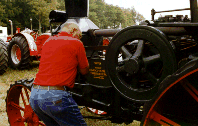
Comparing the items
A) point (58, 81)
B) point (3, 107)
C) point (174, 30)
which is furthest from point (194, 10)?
point (3, 107)

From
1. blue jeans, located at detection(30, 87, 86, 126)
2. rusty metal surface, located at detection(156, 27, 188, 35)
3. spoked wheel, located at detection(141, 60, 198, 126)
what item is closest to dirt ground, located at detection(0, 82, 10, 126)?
blue jeans, located at detection(30, 87, 86, 126)

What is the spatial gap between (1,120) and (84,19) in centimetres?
253

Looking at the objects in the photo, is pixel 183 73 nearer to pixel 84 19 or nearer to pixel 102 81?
pixel 102 81

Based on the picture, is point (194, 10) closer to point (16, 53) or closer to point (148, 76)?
point (148, 76)

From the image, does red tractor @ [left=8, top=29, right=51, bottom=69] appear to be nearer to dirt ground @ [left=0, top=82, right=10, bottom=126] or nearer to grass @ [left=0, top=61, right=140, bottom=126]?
grass @ [left=0, top=61, right=140, bottom=126]

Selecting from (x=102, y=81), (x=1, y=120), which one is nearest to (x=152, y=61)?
(x=102, y=81)

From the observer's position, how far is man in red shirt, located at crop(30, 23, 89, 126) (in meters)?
2.18

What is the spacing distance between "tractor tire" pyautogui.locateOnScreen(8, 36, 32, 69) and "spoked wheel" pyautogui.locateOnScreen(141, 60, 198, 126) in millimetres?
7139

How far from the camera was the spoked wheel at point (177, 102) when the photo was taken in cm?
129

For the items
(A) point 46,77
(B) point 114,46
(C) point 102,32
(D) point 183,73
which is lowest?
(A) point 46,77

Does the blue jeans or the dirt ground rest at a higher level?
the blue jeans

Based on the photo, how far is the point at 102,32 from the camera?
115 inches

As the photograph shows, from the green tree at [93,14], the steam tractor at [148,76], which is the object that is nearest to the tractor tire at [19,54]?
the steam tractor at [148,76]

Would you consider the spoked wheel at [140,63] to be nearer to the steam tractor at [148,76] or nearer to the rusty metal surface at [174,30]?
the steam tractor at [148,76]
